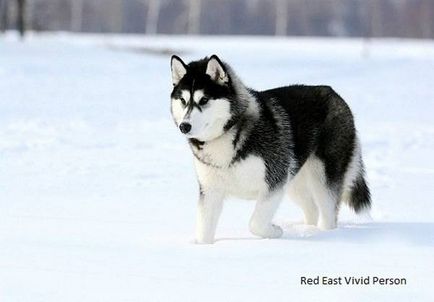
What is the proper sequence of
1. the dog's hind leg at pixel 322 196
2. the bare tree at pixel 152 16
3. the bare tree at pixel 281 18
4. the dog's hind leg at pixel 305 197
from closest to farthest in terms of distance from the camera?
the dog's hind leg at pixel 322 196
the dog's hind leg at pixel 305 197
the bare tree at pixel 281 18
the bare tree at pixel 152 16

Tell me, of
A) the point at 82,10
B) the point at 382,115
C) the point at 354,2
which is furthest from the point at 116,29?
the point at 382,115

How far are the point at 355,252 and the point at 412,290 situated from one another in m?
0.74

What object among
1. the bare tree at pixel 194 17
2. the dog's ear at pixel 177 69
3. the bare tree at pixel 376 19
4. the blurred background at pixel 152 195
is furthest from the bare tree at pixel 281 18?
the dog's ear at pixel 177 69

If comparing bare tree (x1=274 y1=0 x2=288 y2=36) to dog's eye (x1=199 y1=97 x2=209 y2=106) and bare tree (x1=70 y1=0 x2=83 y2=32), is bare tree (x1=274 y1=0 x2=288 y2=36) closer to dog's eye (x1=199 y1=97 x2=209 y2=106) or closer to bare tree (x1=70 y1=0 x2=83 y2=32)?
bare tree (x1=70 y1=0 x2=83 y2=32)

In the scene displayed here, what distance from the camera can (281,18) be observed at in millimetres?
38250

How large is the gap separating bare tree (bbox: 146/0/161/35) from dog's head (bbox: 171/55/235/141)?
3411 centimetres

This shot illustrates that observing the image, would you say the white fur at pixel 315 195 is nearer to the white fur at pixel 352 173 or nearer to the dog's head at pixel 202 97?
the white fur at pixel 352 173

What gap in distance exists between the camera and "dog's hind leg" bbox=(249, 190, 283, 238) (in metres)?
4.62

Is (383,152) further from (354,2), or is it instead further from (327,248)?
(354,2)

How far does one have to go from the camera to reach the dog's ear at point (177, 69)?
4566mm

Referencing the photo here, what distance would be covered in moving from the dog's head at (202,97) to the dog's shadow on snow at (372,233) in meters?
0.81

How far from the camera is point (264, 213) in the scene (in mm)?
4621

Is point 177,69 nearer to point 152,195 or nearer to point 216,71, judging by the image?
point 216,71

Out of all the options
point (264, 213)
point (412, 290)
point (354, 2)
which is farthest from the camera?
point (354, 2)
